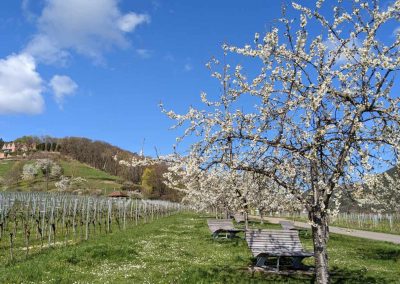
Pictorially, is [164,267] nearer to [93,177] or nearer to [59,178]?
[59,178]

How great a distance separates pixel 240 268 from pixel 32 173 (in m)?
147

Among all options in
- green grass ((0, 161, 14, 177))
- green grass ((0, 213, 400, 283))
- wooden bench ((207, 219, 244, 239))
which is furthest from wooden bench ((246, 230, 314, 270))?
green grass ((0, 161, 14, 177))

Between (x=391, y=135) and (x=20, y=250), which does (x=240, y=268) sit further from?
(x=20, y=250)

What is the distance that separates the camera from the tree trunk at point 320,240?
34.4 ft

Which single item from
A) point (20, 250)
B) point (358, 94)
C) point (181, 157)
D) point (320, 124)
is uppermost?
point (358, 94)

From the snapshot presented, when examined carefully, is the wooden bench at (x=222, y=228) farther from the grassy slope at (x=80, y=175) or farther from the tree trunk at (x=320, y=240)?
the grassy slope at (x=80, y=175)

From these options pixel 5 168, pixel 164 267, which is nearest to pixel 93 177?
pixel 5 168

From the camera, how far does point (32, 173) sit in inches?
5920

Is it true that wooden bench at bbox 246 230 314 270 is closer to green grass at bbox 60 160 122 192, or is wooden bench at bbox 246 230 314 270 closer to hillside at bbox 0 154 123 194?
hillside at bbox 0 154 123 194

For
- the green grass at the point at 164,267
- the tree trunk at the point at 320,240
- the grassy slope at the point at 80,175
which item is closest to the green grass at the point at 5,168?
the grassy slope at the point at 80,175

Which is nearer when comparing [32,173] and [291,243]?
[291,243]

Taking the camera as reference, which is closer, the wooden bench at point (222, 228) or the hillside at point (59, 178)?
the wooden bench at point (222, 228)

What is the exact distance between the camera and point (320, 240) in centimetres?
1055

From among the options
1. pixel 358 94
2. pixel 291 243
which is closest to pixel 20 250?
pixel 291 243
